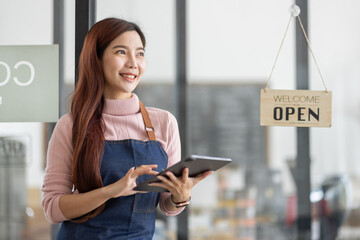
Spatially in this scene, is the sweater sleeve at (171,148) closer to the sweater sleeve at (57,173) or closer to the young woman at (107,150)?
the young woman at (107,150)

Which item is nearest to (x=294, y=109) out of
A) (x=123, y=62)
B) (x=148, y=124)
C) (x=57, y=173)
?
(x=148, y=124)

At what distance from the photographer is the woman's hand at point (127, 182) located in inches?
50.2

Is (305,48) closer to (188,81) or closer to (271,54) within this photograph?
(271,54)

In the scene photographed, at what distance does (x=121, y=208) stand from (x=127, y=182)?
197mm

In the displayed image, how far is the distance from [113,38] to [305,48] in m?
1.00

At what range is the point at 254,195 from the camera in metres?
2.25

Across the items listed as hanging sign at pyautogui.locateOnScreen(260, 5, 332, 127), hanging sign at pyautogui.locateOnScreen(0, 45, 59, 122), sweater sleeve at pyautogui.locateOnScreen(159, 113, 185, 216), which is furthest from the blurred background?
sweater sleeve at pyautogui.locateOnScreen(159, 113, 185, 216)

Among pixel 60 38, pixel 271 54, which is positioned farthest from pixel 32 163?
pixel 271 54

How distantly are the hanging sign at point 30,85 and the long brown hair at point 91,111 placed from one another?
396 millimetres

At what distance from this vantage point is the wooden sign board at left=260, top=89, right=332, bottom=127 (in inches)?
69.7

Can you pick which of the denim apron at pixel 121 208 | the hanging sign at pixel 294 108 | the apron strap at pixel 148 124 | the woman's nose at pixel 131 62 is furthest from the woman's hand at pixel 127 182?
the hanging sign at pixel 294 108

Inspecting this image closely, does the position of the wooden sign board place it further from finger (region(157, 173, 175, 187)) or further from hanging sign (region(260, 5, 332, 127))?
finger (region(157, 173, 175, 187))

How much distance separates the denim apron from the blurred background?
0.63 m

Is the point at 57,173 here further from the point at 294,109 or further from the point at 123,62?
the point at 294,109
